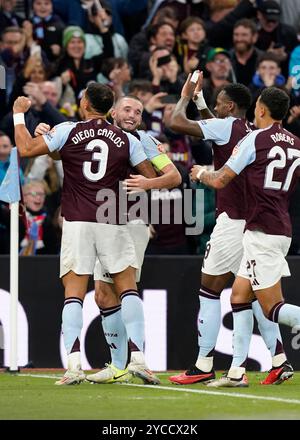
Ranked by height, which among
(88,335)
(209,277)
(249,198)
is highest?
(249,198)

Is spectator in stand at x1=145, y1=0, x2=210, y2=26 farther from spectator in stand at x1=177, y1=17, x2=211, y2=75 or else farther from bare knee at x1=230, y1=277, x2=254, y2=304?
bare knee at x1=230, y1=277, x2=254, y2=304

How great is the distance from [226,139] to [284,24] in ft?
22.0

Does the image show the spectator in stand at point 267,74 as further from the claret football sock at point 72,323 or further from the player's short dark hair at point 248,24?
the claret football sock at point 72,323

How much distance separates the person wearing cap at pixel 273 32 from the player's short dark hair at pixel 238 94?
597 centimetres

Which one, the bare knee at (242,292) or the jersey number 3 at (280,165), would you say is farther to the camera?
the bare knee at (242,292)

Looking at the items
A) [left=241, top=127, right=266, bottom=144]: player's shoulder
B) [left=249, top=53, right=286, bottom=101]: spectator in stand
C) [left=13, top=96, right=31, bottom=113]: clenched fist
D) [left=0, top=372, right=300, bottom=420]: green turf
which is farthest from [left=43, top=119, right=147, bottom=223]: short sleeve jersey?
[left=249, top=53, right=286, bottom=101]: spectator in stand

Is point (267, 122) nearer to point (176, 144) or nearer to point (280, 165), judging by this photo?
point (280, 165)

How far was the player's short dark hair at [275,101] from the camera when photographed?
9469 millimetres

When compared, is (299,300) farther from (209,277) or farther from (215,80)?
(215,80)

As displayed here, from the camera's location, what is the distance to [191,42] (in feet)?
51.9

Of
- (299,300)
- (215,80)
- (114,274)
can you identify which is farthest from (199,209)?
(114,274)

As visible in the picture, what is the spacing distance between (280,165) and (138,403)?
2211 millimetres

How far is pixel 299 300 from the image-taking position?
1233 cm

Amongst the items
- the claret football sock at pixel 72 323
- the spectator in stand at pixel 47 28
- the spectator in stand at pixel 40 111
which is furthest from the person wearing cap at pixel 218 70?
the claret football sock at pixel 72 323
